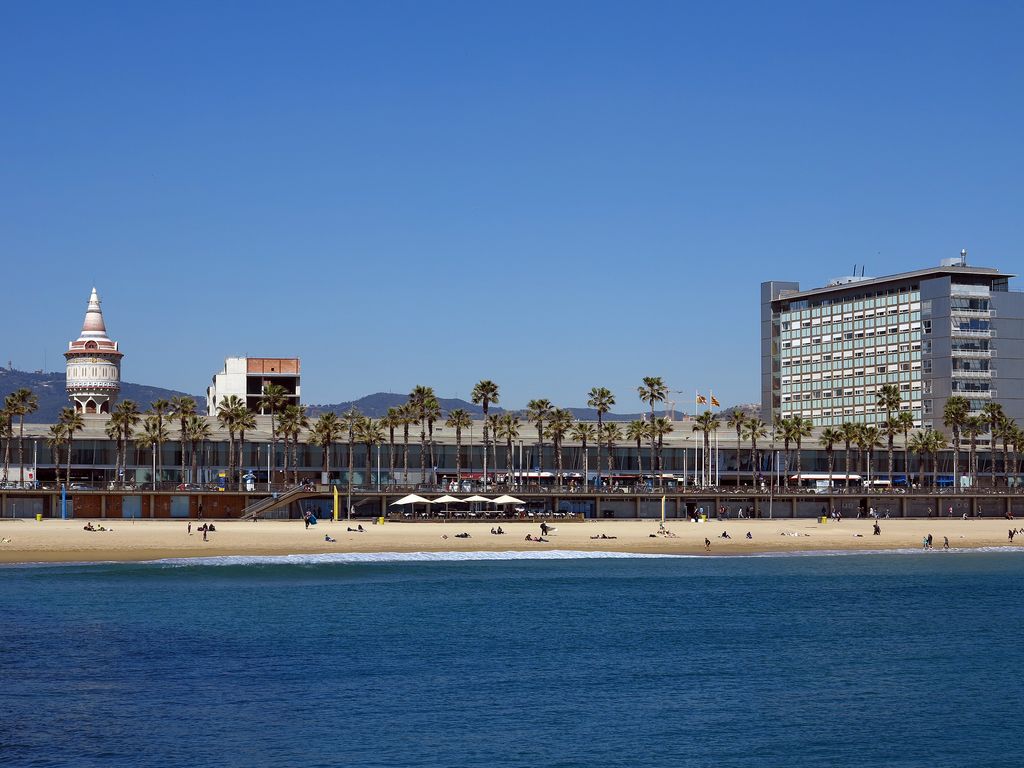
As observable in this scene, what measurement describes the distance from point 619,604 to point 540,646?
50.0 ft

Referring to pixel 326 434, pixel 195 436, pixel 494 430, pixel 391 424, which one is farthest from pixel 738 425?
pixel 195 436

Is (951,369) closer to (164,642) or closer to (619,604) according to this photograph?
(619,604)

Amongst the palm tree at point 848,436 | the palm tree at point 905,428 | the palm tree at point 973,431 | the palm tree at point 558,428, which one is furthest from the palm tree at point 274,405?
the palm tree at point 973,431

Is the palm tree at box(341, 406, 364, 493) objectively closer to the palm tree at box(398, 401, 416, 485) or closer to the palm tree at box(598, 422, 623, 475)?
the palm tree at box(398, 401, 416, 485)

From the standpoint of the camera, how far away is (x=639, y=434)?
146 meters

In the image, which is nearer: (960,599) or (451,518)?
(960,599)

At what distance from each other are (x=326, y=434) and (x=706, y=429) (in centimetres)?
4067

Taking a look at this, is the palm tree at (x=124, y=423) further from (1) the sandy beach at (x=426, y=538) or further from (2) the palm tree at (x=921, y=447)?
(2) the palm tree at (x=921, y=447)

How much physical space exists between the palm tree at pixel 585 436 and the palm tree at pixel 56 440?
53759 millimetres

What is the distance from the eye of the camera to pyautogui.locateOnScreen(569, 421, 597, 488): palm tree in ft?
470

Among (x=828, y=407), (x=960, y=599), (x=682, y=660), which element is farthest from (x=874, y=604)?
(x=828, y=407)

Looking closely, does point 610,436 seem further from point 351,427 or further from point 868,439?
point 351,427

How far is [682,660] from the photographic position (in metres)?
55.3

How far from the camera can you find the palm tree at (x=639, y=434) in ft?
478
